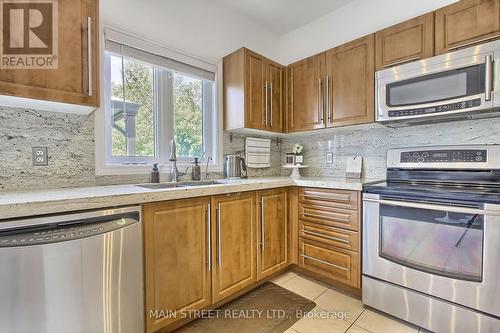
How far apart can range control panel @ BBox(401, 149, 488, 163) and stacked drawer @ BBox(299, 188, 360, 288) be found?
0.61 metres

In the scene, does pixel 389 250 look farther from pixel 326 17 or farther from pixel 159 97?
pixel 326 17

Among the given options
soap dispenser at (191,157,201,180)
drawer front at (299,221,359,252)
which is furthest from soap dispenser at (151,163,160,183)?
drawer front at (299,221,359,252)

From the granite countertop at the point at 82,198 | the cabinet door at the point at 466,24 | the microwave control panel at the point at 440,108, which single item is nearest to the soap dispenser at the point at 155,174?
the granite countertop at the point at 82,198

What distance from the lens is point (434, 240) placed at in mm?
1496

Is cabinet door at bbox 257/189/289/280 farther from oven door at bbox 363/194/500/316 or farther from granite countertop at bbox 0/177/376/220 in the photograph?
oven door at bbox 363/194/500/316

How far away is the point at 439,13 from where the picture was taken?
172 centimetres

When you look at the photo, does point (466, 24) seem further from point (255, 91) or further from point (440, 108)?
point (255, 91)

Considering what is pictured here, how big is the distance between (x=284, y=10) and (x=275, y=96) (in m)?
0.91

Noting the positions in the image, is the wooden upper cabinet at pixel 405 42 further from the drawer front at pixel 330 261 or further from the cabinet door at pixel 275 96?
the drawer front at pixel 330 261

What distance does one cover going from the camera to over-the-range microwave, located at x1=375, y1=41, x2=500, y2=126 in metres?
1.50

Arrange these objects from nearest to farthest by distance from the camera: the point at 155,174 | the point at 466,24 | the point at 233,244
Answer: the point at 466,24, the point at 233,244, the point at 155,174

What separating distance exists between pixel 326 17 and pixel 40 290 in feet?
10.6

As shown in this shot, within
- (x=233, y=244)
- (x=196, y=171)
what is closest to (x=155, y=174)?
(x=196, y=171)

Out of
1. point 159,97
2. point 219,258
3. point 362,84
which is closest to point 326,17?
point 362,84
